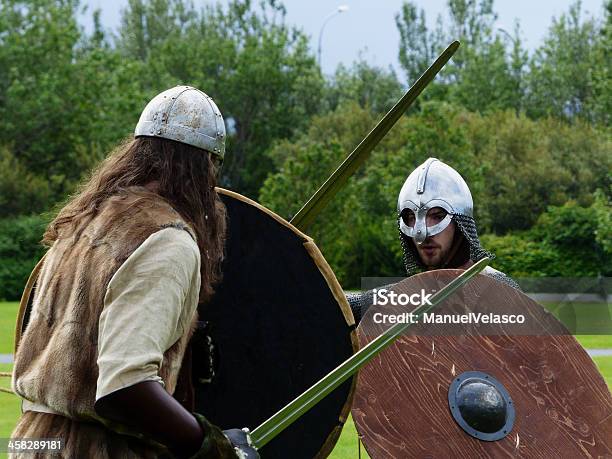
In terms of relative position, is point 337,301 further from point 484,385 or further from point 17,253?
point 17,253

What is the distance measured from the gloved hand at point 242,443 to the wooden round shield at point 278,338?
523mm

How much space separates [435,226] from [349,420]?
4.10 m

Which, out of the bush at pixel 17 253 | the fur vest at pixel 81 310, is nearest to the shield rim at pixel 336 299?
the fur vest at pixel 81 310

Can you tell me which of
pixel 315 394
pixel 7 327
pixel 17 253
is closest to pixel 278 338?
pixel 315 394

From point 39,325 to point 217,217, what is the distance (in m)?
0.47

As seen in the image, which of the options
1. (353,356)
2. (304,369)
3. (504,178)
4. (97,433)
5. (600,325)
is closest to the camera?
(97,433)

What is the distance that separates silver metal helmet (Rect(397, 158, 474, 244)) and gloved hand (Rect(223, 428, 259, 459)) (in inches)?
90.0

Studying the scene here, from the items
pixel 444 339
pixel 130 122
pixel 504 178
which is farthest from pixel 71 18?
pixel 444 339

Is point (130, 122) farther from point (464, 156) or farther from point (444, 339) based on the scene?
point (444, 339)

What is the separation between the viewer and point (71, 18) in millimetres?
32875

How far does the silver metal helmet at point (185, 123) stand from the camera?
2.41 meters

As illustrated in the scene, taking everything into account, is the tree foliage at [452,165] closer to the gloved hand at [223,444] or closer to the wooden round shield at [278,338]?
the wooden round shield at [278,338]

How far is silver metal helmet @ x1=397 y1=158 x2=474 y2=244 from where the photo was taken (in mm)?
4504

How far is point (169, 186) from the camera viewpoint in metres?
2.35
